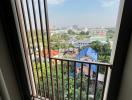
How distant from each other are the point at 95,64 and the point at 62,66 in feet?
1.21

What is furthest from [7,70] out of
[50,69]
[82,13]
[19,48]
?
[82,13]

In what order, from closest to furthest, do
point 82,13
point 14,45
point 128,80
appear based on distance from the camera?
point 128,80 < point 82,13 < point 14,45

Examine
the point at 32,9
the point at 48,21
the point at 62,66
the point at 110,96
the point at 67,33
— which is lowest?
the point at 110,96

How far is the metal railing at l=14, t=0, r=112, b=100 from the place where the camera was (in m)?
1.24

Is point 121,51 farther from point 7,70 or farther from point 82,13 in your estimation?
point 7,70

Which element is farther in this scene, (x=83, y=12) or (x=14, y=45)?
(x=14, y=45)

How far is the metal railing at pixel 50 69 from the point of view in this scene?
124 cm

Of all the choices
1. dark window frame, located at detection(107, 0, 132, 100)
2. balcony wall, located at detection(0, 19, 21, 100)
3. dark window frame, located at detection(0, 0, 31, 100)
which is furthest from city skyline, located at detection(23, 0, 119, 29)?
balcony wall, located at detection(0, 19, 21, 100)

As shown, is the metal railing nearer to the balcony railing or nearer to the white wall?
the balcony railing

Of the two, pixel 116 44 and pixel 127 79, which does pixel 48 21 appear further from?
pixel 127 79

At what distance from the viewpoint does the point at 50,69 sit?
1.42 metres

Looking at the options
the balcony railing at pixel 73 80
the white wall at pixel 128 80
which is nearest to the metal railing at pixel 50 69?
the balcony railing at pixel 73 80

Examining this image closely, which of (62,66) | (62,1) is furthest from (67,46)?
(62,1)

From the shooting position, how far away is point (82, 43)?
1.17 metres
